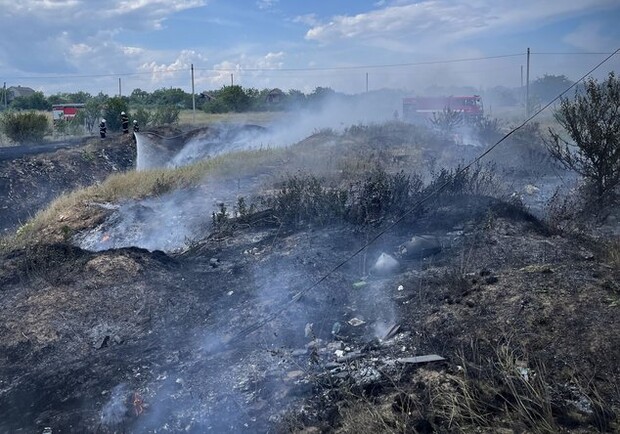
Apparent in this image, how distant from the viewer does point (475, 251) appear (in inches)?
287

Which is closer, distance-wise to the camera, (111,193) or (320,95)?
(111,193)

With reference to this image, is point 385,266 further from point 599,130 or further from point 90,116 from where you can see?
point 90,116

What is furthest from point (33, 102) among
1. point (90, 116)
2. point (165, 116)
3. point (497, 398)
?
point (497, 398)

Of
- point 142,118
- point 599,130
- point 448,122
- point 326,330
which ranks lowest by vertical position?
point 326,330

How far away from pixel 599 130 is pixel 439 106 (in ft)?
70.2

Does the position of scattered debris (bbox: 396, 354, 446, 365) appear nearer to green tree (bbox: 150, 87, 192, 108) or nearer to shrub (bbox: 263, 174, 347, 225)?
shrub (bbox: 263, 174, 347, 225)

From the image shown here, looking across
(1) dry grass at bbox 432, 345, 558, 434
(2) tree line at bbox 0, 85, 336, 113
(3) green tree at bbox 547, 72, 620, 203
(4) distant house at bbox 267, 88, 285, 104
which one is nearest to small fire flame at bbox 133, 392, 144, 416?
(1) dry grass at bbox 432, 345, 558, 434

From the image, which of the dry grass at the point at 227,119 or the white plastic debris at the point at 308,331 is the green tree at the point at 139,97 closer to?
the dry grass at the point at 227,119

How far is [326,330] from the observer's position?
5941 millimetres

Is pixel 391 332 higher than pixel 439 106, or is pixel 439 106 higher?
pixel 439 106

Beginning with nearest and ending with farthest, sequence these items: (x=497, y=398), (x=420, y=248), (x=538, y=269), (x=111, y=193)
Answer: (x=497, y=398), (x=538, y=269), (x=420, y=248), (x=111, y=193)

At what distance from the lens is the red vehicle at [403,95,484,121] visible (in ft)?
89.1

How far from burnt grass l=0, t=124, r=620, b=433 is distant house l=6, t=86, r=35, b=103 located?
2187 inches

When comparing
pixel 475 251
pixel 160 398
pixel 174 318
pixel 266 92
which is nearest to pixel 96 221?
pixel 174 318
